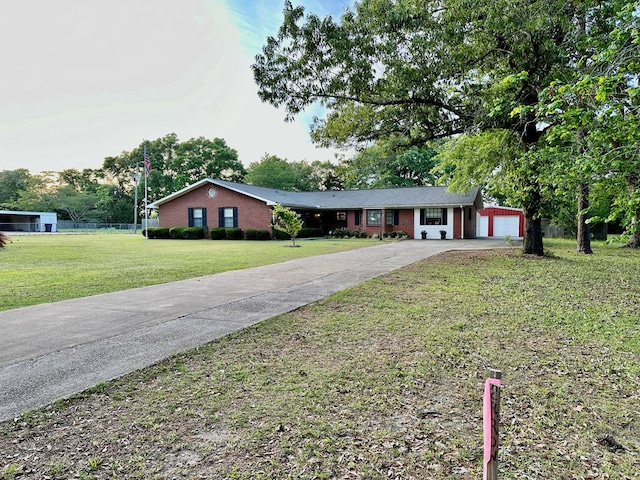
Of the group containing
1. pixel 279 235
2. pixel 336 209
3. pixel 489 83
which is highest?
pixel 489 83

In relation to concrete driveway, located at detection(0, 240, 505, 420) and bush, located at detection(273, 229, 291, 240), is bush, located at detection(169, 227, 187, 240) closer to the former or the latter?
bush, located at detection(273, 229, 291, 240)

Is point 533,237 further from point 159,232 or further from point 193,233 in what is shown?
point 159,232

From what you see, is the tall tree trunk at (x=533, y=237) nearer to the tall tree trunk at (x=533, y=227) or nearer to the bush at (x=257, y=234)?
the tall tree trunk at (x=533, y=227)

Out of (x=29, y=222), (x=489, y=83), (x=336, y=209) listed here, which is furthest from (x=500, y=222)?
(x=29, y=222)

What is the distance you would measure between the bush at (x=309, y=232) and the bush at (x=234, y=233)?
4.29 m

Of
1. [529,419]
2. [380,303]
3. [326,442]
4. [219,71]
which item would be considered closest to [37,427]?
[326,442]

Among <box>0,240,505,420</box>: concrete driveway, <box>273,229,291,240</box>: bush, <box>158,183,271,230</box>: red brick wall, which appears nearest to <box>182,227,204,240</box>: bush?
<box>158,183,271,230</box>: red brick wall

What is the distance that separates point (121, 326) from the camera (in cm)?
501

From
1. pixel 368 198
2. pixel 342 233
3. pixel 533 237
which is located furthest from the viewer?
pixel 368 198

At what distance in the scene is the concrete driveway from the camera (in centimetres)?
335

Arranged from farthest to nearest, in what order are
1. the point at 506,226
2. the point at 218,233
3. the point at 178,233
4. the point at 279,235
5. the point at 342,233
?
the point at 506,226 → the point at 342,233 → the point at 178,233 → the point at 218,233 → the point at 279,235

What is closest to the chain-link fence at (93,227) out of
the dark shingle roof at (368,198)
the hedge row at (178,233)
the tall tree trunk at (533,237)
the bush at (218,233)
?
the hedge row at (178,233)

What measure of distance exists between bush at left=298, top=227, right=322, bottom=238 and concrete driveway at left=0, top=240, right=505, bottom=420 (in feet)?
62.5

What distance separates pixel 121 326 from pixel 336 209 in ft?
85.1
